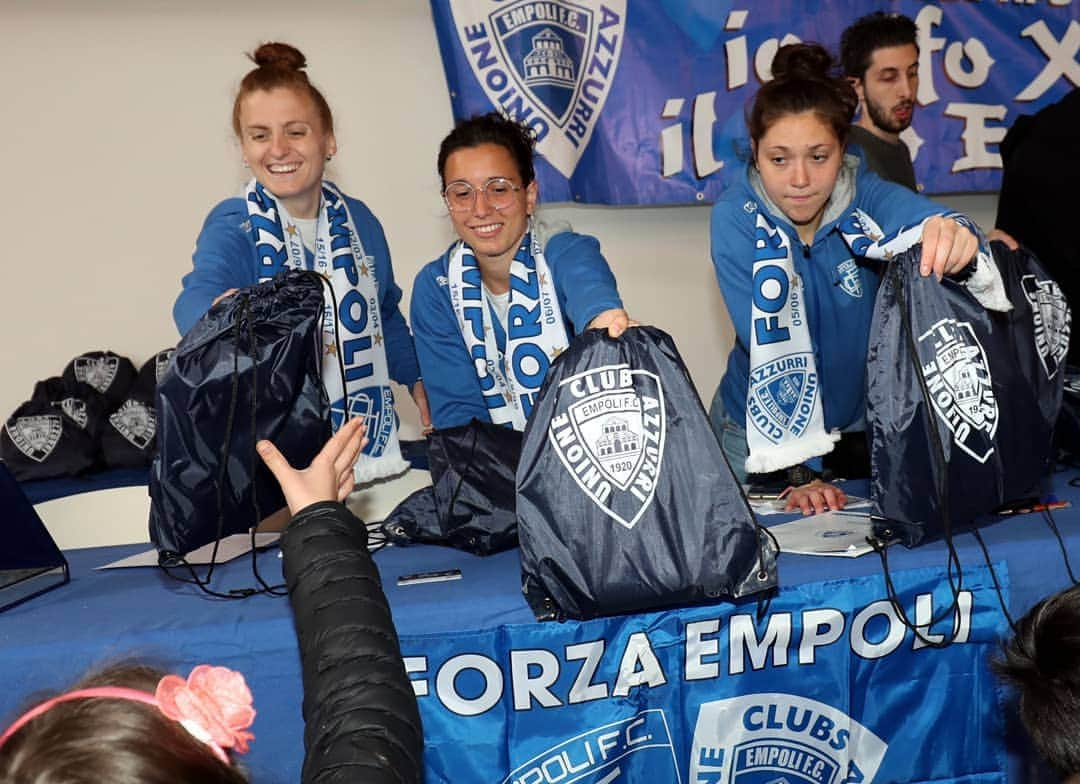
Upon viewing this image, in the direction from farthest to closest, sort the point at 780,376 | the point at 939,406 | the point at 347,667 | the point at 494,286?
the point at 494,286 < the point at 780,376 < the point at 939,406 < the point at 347,667

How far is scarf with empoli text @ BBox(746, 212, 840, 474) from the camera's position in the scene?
6.82ft

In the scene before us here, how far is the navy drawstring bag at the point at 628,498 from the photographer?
1562 millimetres

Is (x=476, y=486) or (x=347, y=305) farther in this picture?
(x=347, y=305)

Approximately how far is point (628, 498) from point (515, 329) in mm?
662

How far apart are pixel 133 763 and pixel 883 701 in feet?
4.02

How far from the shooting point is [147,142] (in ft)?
12.0

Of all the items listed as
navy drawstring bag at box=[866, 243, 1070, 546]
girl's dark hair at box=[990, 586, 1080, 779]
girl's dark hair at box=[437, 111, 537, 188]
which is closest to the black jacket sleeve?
girl's dark hair at box=[990, 586, 1080, 779]

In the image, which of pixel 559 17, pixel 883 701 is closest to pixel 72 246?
pixel 559 17

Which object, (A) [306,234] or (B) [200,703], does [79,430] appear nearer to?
(A) [306,234]

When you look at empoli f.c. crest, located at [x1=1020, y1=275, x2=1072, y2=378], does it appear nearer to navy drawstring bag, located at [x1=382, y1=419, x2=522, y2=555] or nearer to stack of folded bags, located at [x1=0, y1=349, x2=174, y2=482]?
navy drawstring bag, located at [x1=382, y1=419, x2=522, y2=555]

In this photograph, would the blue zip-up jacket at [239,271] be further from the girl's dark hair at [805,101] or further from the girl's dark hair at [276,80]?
the girl's dark hair at [805,101]

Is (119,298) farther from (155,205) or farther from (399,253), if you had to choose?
(399,253)

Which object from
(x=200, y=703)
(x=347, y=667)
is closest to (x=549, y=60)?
(x=347, y=667)

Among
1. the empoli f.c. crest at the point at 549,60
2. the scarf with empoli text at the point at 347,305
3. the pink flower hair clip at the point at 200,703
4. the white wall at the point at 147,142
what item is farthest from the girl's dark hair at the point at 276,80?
the pink flower hair clip at the point at 200,703
